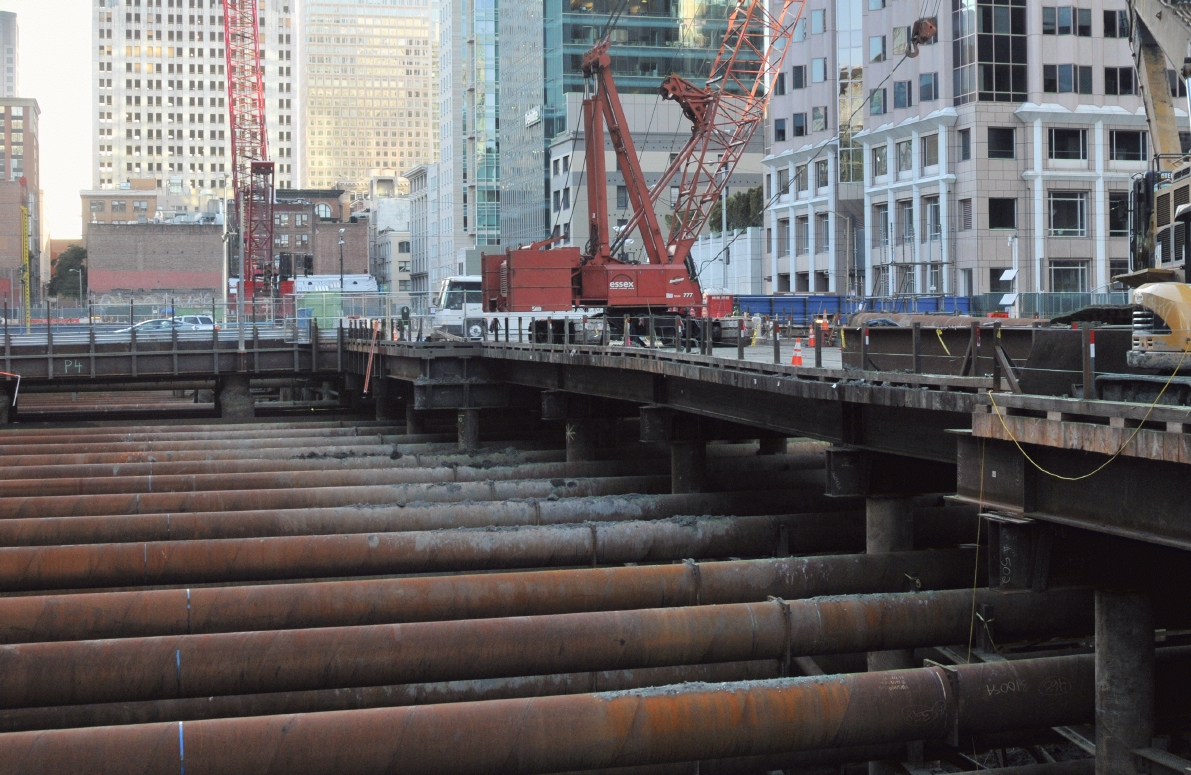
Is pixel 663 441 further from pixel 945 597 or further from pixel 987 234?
pixel 987 234

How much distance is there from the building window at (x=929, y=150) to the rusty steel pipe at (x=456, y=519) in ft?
162

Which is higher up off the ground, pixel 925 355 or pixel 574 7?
pixel 574 7

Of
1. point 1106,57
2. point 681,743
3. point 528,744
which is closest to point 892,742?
point 681,743

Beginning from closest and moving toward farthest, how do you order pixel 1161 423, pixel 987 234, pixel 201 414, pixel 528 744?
pixel 1161 423, pixel 528 744, pixel 201 414, pixel 987 234

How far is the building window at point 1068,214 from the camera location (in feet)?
227

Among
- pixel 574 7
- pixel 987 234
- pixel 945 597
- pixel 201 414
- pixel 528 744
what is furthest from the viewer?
pixel 574 7

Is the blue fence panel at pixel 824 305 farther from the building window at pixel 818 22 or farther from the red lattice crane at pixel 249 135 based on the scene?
the red lattice crane at pixel 249 135

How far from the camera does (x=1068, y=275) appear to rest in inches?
2758

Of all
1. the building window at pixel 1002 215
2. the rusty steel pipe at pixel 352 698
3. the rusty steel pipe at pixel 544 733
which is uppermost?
the building window at pixel 1002 215

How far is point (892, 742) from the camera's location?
45.6 ft

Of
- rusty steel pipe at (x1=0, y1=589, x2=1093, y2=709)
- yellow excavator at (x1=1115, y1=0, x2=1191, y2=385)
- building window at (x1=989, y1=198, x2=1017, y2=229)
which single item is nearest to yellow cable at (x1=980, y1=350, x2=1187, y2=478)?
yellow excavator at (x1=1115, y1=0, x2=1191, y2=385)

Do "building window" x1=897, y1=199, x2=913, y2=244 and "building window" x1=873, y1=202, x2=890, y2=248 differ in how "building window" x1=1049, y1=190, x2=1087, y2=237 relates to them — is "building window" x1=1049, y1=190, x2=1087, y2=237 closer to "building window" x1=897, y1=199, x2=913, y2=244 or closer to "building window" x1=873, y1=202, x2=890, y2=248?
"building window" x1=897, y1=199, x2=913, y2=244

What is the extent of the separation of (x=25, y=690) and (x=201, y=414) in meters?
46.8

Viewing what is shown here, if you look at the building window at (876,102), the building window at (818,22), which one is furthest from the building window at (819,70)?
the building window at (876,102)
